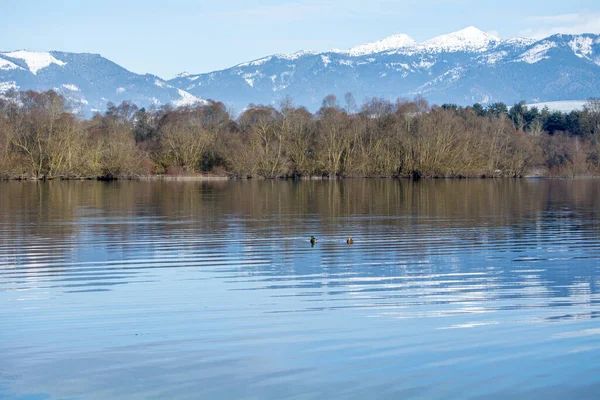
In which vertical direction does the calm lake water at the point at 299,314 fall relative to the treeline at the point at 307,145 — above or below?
below

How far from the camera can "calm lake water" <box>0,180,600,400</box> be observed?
9.83 m

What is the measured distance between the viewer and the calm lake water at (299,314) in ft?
32.2

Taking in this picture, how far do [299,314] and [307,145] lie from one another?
8610cm

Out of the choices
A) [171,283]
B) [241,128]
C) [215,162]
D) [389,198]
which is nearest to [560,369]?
[171,283]

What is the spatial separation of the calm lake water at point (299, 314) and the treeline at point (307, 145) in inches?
2536

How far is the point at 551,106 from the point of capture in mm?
189250

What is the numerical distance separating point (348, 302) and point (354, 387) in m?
5.05

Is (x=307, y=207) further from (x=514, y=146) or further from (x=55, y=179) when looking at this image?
(x=514, y=146)

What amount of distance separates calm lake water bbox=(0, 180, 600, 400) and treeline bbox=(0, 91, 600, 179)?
64.4 metres

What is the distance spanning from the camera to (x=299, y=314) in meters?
13.6

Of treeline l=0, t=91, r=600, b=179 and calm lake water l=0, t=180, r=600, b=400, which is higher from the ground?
treeline l=0, t=91, r=600, b=179

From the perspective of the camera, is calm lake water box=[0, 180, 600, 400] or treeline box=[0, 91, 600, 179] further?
treeline box=[0, 91, 600, 179]

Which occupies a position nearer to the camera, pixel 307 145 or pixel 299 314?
pixel 299 314

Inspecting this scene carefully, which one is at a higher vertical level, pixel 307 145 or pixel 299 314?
pixel 307 145
